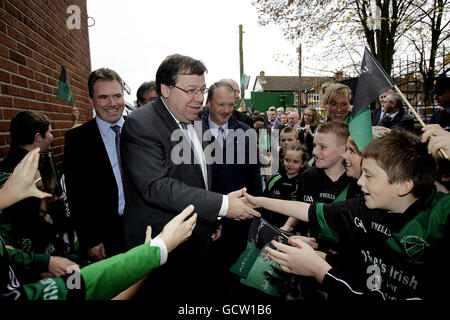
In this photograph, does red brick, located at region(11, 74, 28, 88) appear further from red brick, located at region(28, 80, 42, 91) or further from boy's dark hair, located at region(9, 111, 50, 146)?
boy's dark hair, located at region(9, 111, 50, 146)

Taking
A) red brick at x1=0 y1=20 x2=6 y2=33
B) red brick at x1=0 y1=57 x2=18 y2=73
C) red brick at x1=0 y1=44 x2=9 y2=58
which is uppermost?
red brick at x1=0 y1=20 x2=6 y2=33

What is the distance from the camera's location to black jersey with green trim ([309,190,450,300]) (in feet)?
4.63

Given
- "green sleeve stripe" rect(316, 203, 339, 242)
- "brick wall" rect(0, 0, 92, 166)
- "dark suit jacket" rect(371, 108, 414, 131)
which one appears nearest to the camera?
"green sleeve stripe" rect(316, 203, 339, 242)

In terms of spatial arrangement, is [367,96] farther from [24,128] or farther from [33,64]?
[33,64]

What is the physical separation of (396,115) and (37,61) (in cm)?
595

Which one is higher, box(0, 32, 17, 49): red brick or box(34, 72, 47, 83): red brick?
box(0, 32, 17, 49): red brick

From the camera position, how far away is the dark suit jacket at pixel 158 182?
1.87m

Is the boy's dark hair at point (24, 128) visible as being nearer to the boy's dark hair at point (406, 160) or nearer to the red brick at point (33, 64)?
the red brick at point (33, 64)

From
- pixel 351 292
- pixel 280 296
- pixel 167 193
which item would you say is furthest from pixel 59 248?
pixel 351 292

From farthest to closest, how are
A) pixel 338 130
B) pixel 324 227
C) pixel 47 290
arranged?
pixel 338 130 < pixel 324 227 < pixel 47 290

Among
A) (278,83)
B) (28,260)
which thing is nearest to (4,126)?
(28,260)

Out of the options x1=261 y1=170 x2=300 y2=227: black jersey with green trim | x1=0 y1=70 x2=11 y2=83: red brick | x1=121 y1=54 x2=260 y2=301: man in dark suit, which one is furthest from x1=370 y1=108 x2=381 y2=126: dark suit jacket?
x1=0 y1=70 x2=11 y2=83: red brick

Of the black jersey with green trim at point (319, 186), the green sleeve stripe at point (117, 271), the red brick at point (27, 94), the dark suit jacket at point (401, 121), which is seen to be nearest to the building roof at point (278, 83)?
the dark suit jacket at point (401, 121)

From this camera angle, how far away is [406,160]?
162cm
